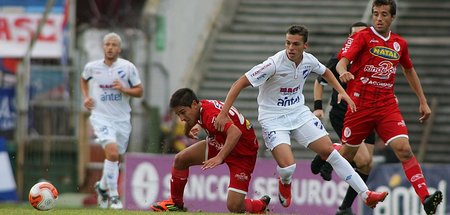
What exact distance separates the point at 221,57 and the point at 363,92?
11.9 m

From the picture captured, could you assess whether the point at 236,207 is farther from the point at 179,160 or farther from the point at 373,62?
the point at 373,62

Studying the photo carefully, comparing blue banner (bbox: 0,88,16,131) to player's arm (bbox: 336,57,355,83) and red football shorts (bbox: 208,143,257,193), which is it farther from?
player's arm (bbox: 336,57,355,83)

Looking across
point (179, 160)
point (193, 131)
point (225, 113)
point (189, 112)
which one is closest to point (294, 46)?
point (225, 113)

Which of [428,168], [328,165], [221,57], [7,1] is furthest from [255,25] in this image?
[328,165]

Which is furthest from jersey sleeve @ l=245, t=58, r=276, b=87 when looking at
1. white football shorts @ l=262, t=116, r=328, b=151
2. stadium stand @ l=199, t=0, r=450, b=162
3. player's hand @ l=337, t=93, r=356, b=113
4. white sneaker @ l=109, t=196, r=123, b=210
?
stadium stand @ l=199, t=0, r=450, b=162

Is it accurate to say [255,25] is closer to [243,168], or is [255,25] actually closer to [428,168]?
[428,168]

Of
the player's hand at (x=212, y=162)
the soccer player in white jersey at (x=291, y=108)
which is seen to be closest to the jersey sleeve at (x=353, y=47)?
the soccer player in white jersey at (x=291, y=108)

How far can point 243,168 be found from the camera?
1380cm

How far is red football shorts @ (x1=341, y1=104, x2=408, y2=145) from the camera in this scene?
1355 cm

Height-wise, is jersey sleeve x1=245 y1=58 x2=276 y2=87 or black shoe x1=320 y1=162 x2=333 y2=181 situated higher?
jersey sleeve x1=245 y1=58 x2=276 y2=87

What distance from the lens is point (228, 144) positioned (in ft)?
42.6

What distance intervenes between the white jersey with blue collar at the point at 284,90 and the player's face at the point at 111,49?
3.39 m

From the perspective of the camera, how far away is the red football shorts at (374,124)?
13555 millimetres

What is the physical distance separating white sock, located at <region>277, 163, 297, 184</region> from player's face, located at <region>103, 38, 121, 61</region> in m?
3.73
